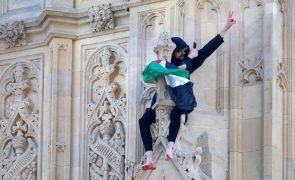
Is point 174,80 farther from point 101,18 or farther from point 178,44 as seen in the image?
point 101,18

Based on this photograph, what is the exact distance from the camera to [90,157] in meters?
17.9

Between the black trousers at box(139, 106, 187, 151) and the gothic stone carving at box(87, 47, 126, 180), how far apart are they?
3.36 feet

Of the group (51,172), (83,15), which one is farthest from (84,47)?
(51,172)

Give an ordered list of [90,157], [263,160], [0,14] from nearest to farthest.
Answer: [263,160] → [90,157] → [0,14]

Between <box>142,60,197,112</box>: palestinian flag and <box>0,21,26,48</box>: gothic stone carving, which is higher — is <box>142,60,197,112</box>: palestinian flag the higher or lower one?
the lower one

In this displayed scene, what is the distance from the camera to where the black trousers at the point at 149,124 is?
16297 mm

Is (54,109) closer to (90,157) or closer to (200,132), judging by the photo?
(90,157)

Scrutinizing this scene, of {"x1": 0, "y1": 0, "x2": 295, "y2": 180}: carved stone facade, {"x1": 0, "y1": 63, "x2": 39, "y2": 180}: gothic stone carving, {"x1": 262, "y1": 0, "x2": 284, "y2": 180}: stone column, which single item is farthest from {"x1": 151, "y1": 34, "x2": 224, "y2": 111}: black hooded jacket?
{"x1": 0, "y1": 63, "x2": 39, "y2": 180}: gothic stone carving

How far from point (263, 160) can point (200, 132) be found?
28.5 inches

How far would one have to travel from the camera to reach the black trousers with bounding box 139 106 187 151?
1630 centimetres

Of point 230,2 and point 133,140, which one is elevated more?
point 230,2

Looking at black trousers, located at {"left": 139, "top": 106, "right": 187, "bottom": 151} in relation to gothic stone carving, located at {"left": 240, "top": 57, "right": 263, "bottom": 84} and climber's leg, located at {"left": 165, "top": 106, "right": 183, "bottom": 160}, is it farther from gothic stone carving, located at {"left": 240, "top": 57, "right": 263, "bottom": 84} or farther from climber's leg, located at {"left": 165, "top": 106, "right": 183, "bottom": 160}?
gothic stone carving, located at {"left": 240, "top": 57, "right": 263, "bottom": 84}

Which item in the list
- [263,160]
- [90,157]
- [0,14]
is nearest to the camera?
[263,160]

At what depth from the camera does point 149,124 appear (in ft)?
54.6
